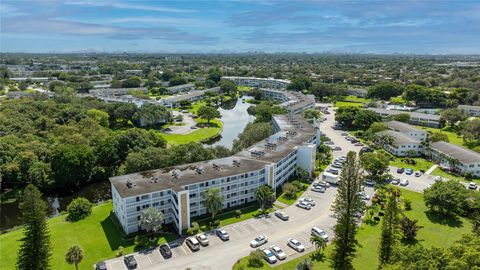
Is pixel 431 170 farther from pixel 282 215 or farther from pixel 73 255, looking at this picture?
pixel 73 255

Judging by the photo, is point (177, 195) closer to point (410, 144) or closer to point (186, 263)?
point (186, 263)

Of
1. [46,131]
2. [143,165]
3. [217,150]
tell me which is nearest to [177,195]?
[143,165]

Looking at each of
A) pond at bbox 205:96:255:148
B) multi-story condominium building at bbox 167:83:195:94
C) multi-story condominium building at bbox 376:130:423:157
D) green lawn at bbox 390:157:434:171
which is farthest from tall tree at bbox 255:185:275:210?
multi-story condominium building at bbox 167:83:195:94

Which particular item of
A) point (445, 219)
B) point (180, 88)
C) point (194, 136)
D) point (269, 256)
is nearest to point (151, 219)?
point (269, 256)

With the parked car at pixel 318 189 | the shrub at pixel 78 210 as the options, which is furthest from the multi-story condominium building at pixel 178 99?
the parked car at pixel 318 189

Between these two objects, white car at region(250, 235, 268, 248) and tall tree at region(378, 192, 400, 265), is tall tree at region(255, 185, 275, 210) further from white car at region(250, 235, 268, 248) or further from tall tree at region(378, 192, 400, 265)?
tall tree at region(378, 192, 400, 265)

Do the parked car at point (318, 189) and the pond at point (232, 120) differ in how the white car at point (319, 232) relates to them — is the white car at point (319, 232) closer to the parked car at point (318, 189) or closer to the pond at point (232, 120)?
the parked car at point (318, 189)
